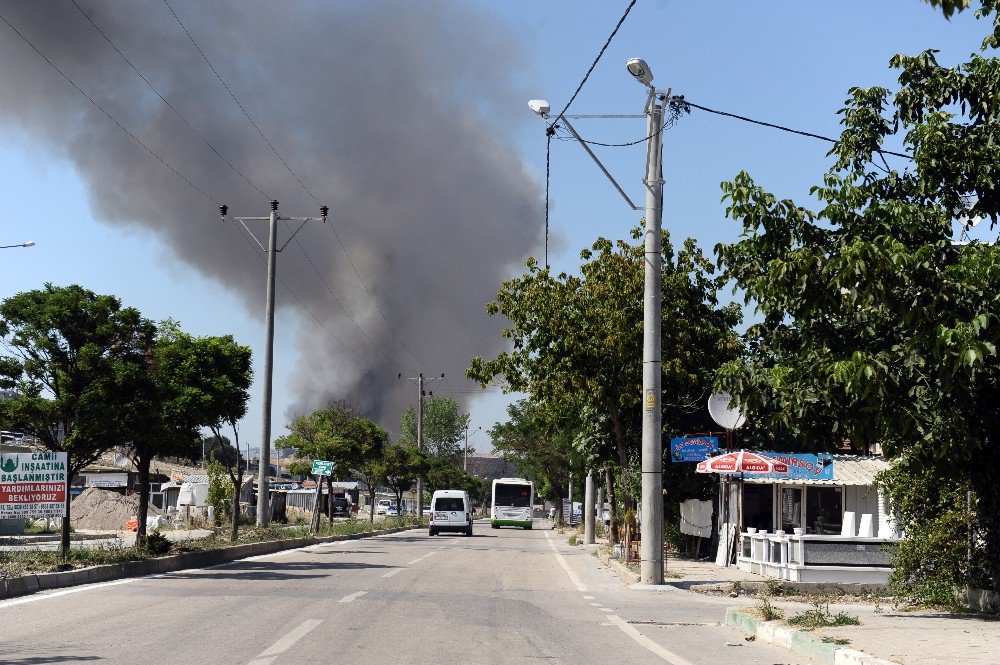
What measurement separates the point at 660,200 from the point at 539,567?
10.8 m

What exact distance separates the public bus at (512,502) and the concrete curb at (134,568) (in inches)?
1714

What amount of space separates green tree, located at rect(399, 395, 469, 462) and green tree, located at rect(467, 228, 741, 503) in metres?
121

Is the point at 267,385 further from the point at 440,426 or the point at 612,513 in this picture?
the point at 440,426

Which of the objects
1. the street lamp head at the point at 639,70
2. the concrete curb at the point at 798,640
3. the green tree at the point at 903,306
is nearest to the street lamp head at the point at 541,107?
the street lamp head at the point at 639,70

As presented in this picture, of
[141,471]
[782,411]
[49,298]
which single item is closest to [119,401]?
[49,298]

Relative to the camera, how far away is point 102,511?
170ft

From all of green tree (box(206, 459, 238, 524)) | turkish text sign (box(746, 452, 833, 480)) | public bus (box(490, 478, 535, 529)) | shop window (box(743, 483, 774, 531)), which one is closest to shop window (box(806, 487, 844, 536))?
shop window (box(743, 483, 774, 531))

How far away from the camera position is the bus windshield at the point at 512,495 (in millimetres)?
75250

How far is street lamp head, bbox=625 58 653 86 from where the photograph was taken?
1875 centimetres

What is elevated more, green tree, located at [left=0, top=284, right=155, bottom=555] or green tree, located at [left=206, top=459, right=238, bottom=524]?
green tree, located at [left=0, top=284, right=155, bottom=555]

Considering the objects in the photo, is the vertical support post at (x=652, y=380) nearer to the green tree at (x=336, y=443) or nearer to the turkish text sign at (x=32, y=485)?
the turkish text sign at (x=32, y=485)

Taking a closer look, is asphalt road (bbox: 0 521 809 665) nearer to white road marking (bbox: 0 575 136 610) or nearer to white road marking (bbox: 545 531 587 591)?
white road marking (bbox: 0 575 136 610)

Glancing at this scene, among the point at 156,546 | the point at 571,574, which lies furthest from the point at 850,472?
the point at 156,546

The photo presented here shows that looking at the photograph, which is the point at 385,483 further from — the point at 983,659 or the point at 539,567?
the point at 983,659
